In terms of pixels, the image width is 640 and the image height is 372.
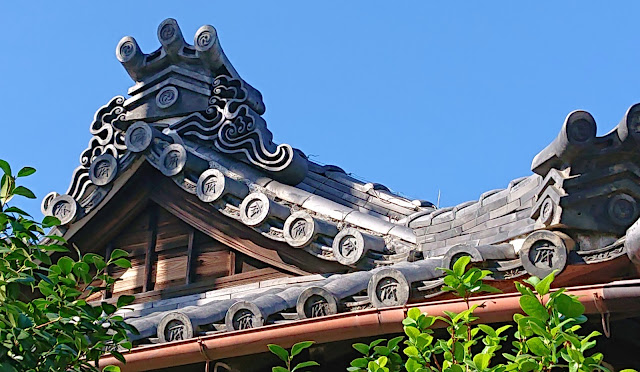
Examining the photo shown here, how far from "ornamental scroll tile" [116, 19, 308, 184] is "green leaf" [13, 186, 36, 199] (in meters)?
4.50

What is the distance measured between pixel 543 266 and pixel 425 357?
1.93 metres

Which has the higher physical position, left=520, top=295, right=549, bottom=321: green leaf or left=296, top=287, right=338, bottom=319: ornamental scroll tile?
left=296, top=287, right=338, bottom=319: ornamental scroll tile

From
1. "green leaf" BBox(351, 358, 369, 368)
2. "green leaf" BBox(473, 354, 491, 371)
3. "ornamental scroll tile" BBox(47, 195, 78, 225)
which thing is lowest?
"green leaf" BBox(473, 354, 491, 371)

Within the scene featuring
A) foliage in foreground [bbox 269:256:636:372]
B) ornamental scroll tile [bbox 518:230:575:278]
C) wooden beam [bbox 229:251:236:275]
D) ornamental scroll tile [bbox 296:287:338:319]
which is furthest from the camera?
wooden beam [bbox 229:251:236:275]

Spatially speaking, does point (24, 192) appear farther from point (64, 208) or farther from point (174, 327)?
point (64, 208)

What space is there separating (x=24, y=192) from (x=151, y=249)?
15.2 ft

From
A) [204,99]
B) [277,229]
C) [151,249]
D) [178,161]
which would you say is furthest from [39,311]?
[204,99]

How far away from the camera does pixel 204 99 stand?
1066cm

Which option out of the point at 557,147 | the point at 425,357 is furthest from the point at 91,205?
the point at 425,357

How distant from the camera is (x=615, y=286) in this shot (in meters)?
6.11

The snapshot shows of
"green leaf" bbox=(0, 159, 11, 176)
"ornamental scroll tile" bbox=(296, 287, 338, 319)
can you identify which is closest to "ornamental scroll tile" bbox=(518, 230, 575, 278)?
"ornamental scroll tile" bbox=(296, 287, 338, 319)

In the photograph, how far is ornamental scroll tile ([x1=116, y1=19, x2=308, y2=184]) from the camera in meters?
9.77

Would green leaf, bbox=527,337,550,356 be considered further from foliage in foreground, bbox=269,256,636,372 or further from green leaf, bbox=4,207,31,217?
green leaf, bbox=4,207,31,217

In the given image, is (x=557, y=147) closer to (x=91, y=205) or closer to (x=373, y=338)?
(x=373, y=338)
